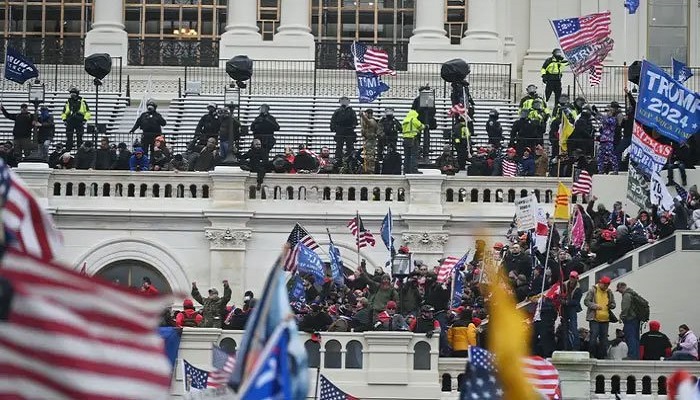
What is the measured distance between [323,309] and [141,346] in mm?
25119

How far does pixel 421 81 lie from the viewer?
61.8 metres

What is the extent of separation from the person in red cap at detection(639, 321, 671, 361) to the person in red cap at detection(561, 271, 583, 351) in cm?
98

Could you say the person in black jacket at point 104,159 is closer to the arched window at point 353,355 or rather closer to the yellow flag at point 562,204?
the yellow flag at point 562,204

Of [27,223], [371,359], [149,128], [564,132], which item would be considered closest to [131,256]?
[149,128]

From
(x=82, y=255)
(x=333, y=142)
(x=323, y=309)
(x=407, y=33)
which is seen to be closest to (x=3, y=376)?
(x=323, y=309)

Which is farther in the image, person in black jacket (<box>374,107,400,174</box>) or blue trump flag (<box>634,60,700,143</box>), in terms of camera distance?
person in black jacket (<box>374,107,400,174</box>)

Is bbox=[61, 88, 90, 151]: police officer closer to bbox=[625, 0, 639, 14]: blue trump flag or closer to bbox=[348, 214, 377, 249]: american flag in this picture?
bbox=[348, 214, 377, 249]: american flag

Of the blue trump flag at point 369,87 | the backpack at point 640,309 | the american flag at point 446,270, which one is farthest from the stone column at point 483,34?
the backpack at point 640,309

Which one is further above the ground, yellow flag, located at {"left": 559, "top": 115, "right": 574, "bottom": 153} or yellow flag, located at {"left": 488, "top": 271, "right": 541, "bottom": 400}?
yellow flag, located at {"left": 559, "top": 115, "right": 574, "bottom": 153}

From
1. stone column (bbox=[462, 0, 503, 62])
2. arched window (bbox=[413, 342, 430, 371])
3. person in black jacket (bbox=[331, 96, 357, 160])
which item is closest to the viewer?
arched window (bbox=[413, 342, 430, 371])

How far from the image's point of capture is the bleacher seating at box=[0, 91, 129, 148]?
2158 inches

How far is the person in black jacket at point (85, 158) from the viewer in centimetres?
4612

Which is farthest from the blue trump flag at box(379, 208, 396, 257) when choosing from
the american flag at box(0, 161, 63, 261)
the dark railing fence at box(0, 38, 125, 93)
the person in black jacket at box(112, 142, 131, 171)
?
the american flag at box(0, 161, 63, 261)

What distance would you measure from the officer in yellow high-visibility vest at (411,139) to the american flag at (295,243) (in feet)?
11.6
